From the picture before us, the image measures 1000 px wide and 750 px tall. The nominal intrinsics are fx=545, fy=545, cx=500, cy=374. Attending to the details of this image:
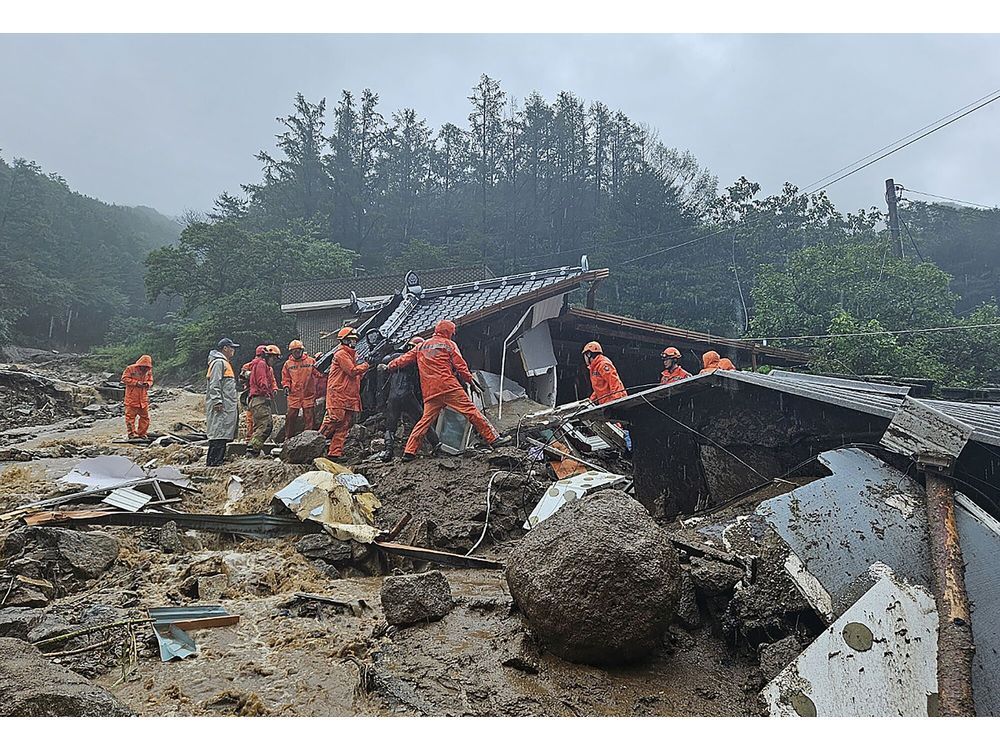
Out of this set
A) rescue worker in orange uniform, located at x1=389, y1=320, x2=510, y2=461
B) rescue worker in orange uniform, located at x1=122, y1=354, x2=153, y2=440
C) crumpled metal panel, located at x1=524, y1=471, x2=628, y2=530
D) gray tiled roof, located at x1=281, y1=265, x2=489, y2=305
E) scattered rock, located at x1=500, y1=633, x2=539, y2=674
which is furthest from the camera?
gray tiled roof, located at x1=281, y1=265, x2=489, y2=305

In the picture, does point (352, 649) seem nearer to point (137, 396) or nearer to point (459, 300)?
point (459, 300)

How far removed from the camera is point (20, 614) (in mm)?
2723

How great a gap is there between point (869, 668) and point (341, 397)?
6084 millimetres

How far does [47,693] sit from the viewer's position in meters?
1.97

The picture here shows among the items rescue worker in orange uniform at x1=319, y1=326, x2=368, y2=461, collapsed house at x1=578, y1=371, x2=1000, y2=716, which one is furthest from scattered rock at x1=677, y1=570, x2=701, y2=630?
rescue worker in orange uniform at x1=319, y1=326, x2=368, y2=461

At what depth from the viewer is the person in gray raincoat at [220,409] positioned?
22.3 ft

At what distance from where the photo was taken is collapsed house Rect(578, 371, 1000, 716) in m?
1.87

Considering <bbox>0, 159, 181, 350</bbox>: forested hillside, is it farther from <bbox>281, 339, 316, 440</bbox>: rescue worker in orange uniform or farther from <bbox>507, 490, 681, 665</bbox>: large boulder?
<bbox>507, 490, 681, 665</bbox>: large boulder

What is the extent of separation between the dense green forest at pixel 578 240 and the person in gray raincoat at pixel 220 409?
9836 mm

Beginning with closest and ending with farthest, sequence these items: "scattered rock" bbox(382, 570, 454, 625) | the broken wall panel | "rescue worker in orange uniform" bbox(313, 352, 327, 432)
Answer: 1. "scattered rock" bbox(382, 570, 454, 625)
2. the broken wall panel
3. "rescue worker in orange uniform" bbox(313, 352, 327, 432)

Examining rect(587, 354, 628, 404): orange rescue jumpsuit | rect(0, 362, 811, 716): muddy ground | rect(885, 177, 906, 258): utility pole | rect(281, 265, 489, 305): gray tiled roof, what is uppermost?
rect(885, 177, 906, 258): utility pole

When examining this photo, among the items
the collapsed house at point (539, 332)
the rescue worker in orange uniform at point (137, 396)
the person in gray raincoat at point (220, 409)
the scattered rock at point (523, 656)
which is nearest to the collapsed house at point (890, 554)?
the scattered rock at point (523, 656)

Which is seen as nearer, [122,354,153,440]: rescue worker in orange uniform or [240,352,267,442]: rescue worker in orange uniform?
[240,352,267,442]: rescue worker in orange uniform

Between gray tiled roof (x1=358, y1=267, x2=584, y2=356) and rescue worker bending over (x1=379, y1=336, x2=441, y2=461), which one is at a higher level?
gray tiled roof (x1=358, y1=267, x2=584, y2=356)
